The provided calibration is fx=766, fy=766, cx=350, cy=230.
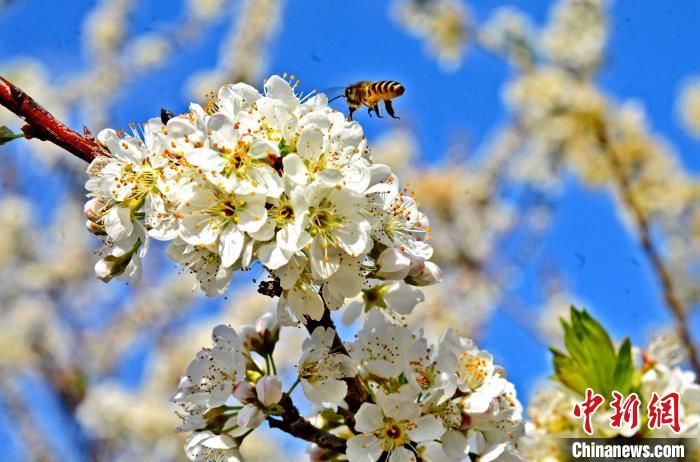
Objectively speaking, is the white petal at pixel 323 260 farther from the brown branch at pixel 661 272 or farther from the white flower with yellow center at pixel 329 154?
the brown branch at pixel 661 272

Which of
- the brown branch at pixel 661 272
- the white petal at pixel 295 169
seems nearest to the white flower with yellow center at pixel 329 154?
the white petal at pixel 295 169

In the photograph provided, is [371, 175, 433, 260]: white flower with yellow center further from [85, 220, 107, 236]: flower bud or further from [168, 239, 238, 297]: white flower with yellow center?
[85, 220, 107, 236]: flower bud

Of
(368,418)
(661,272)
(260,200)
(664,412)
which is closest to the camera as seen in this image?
(260,200)

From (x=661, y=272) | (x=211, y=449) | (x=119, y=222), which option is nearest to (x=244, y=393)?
(x=211, y=449)

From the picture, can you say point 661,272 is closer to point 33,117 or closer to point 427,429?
point 427,429

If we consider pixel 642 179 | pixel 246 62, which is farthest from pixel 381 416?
pixel 246 62

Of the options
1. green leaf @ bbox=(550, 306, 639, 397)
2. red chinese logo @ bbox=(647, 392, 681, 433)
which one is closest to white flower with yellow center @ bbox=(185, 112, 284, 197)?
green leaf @ bbox=(550, 306, 639, 397)

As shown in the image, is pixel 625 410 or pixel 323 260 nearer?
pixel 323 260
